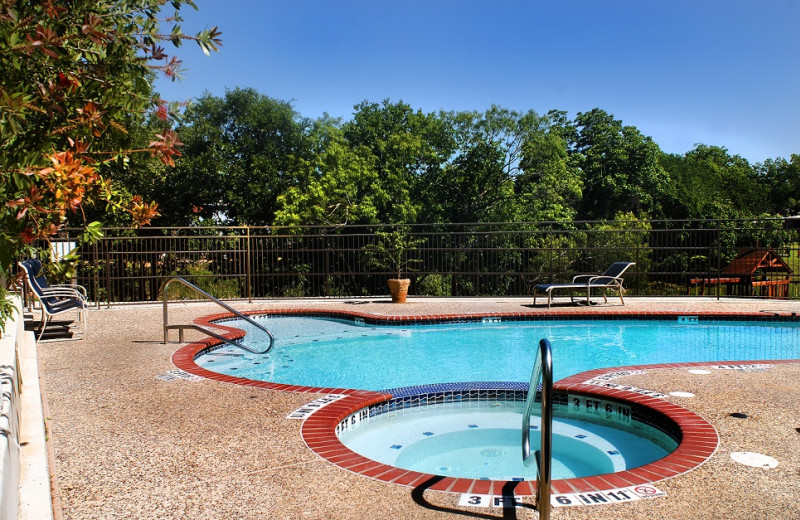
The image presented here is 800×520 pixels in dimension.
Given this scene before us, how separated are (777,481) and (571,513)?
1.21m

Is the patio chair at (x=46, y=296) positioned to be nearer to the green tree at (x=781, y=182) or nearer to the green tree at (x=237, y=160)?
the green tree at (x=237, y=160)

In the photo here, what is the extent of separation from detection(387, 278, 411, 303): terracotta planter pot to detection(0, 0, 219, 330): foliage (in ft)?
34.1

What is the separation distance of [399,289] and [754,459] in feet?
31.7

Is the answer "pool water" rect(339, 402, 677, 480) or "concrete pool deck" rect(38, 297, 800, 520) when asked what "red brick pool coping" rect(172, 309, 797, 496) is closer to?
"concrete pool deck" rect(38, 297, 800, 520)

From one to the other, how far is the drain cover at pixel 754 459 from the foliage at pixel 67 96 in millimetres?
3353

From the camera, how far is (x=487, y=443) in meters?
4.79

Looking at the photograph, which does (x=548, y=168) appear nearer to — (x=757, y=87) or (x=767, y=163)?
Answer: (x=757, y=87)

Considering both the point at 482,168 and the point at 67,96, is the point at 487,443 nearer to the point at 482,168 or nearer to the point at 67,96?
the point at 67,96

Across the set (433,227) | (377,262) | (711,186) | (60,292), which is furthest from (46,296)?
(711,186)

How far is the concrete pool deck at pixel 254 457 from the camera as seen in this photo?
2795 millimetres

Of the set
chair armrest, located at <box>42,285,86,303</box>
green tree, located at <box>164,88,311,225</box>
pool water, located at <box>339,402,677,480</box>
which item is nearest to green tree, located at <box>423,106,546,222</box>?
green tree, located at <box>164,88,311,225</box>

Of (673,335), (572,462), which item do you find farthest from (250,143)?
(572,462)

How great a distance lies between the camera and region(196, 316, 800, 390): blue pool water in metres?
7.11

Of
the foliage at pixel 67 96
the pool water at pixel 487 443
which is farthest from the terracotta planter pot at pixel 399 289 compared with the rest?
the foliage at pixel 67 96
